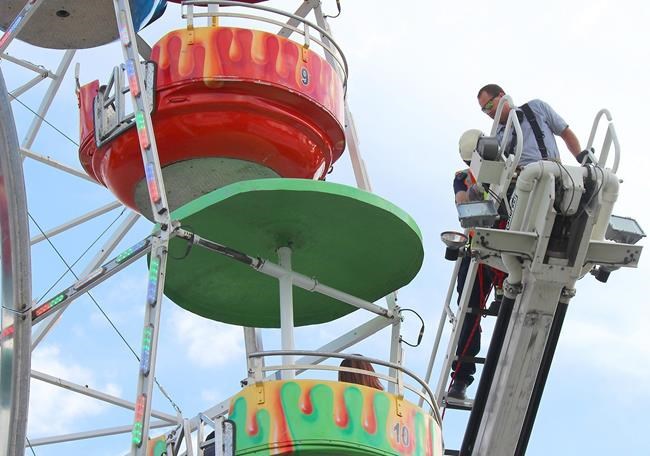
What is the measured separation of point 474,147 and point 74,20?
8310mm

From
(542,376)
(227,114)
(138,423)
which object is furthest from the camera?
(227,114)

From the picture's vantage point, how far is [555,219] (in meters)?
17.0

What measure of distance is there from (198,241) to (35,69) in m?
7.24

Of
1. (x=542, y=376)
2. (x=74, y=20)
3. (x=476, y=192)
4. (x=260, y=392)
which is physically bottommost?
(x=542, y=376)

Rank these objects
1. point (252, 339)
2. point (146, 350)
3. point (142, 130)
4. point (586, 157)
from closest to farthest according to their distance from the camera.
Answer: point (586, 157) → point (146, 350) → point (142, 130) → point (252, 339)

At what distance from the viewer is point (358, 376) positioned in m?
19.1

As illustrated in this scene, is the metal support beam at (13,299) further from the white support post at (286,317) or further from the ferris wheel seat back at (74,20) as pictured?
the ferris wheel seat back at (74,20)

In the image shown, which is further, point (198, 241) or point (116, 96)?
point (116, 96)

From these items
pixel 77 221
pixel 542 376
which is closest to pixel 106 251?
pixel 77 221

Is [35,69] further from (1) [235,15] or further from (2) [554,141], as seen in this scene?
(2) [554,141]

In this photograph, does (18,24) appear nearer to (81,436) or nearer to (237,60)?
(237,60)

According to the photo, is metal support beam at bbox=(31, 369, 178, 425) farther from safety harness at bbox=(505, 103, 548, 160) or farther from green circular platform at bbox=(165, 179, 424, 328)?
safety harness at bbox=(505, 103, 548, 160)

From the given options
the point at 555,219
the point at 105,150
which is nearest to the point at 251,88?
the point at 105,150

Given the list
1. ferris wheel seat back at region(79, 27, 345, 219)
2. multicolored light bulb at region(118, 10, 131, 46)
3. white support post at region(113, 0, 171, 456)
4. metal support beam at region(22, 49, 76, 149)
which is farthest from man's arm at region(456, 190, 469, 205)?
metal support beam at region(22, 49, 76, 149)
